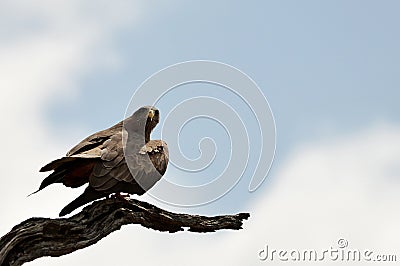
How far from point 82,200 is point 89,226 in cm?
44

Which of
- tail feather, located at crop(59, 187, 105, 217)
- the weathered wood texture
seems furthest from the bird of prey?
the weathered wood texture

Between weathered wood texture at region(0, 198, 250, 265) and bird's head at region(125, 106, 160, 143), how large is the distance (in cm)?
164

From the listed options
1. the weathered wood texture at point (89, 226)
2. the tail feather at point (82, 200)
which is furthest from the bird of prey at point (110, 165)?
the weathered wood texture at point (89, 226)

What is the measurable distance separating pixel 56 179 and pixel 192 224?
1614 millimetres

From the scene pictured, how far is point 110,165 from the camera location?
10.1 meters

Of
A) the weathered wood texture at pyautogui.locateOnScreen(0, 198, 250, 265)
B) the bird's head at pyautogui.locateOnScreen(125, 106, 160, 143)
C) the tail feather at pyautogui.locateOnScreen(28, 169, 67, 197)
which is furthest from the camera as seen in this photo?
the bird's head at pyautogui.locateOnScreen(125, 106, 160, 143)

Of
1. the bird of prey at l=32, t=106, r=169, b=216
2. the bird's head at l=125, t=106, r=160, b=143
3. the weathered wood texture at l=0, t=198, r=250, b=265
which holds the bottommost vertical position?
the weathered wood texture at l=0, t=198, r=250, b=265

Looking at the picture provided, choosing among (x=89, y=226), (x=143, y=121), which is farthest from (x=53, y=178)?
(x=143, y=121)

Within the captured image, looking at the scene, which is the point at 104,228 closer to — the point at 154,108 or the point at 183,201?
the point at 183,201

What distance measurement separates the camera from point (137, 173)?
10.3m

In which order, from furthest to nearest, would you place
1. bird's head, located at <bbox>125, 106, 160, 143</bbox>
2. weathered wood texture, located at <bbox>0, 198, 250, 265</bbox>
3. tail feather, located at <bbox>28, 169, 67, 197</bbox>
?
bird's head, located at <bbox>125, 106, 160, 143</bbox> < tail feather, located at <bbox>28, 169, 67, 197</bbox> < weathered wood texture, located at <bbox>0, 198, 250, 265</bbox>

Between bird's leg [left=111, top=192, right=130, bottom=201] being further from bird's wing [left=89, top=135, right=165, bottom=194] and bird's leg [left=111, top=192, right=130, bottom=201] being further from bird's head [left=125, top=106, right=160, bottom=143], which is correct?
bird's head [left=125, top=106, right=160, bottom=143]

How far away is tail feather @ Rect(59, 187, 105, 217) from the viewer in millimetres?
10016

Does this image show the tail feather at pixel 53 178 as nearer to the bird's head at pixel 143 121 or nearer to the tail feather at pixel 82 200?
the tail feather at pixel 82 200
